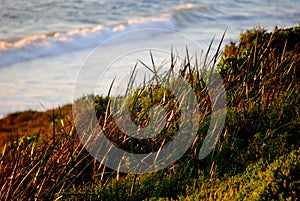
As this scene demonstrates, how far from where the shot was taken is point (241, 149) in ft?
18.4

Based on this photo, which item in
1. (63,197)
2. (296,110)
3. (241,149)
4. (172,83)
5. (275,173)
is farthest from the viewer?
(172,83)

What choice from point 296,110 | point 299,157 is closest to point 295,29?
point 296,110

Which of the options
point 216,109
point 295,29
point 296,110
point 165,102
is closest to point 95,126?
point 165,102

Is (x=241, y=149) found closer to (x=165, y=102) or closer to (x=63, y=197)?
(x=165, y=102)

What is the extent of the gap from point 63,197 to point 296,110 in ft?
8.53

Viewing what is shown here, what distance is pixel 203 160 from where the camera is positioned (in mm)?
5582

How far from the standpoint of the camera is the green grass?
15.8 feet

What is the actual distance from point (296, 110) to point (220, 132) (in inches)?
34.9

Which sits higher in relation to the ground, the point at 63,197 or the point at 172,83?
the point at 172,83

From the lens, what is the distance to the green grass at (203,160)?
190 inches

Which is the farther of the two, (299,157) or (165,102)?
(165,102)

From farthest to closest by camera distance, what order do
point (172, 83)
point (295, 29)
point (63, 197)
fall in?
point (295, 29) → point (172, 83) → point (63, 197)

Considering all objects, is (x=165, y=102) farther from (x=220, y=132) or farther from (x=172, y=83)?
(x=220, y=132)

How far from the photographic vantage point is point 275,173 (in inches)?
179
